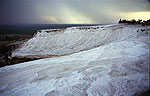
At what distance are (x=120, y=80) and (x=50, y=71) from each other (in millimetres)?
3243

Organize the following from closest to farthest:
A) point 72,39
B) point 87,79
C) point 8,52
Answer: point 87,79, point 72,39, point 8,52

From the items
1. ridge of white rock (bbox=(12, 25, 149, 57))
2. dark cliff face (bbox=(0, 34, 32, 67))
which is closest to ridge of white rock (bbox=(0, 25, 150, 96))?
dark cliff face (bbox=(0, 34, 32, 67))

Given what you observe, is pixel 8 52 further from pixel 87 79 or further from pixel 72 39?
pixel 87 79

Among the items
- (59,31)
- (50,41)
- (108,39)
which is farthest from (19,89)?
(59,31)

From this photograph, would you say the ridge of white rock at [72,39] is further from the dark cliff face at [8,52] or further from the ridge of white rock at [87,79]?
the ridge of white rock at [87,79]

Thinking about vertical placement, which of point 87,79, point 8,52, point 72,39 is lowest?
point 8,52

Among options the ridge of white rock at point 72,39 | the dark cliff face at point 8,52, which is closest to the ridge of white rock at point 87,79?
the dark cliff face at point 8,52

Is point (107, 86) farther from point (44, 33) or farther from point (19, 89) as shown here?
point (44, 33)

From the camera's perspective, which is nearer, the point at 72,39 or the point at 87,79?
the point at 87,79

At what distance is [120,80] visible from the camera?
409 centimetres

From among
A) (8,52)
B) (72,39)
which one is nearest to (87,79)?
(72,39)

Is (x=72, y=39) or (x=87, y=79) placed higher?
(x=72, y=39)

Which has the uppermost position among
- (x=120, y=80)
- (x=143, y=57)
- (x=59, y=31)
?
(x=59, y=31)

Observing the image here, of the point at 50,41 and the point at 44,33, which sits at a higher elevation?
the point at 44,33
